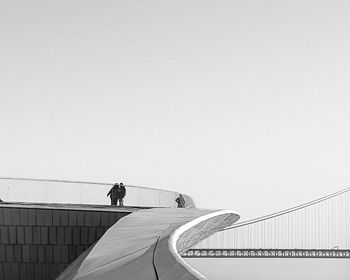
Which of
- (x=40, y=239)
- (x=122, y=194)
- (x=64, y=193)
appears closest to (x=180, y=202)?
(x=122, y=194)

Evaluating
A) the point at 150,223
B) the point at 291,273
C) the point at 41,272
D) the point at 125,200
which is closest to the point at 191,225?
the point at 150,223

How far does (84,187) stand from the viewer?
1252cm

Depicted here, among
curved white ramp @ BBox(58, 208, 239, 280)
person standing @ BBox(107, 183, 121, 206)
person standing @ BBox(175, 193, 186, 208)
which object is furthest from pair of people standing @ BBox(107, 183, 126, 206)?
curved white ramp @ BBox(58, 208, 239, 280)

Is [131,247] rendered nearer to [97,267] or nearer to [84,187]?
[97,267]

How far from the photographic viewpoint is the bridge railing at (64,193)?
12281 millimetres

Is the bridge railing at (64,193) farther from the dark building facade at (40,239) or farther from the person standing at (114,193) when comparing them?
the dark building facade at (40,239)

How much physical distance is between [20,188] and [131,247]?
21.6 feet

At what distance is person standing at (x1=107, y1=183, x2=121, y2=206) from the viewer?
40.6ft

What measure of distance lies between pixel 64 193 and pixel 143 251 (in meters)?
7.14

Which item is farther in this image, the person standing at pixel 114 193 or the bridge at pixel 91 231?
the person standing at pixel 114 193

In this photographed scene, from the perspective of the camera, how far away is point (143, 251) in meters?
5.37

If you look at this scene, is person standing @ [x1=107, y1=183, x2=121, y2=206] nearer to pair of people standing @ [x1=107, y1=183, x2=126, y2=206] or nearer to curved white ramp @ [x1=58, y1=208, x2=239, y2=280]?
pair of people standing @ [x1=107, y1=183, x2=126, y2=206]

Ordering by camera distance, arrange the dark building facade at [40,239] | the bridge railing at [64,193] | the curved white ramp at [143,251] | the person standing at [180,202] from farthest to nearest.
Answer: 1. the person standing at [180,202]
2. the bridge railing at [64,193]
3. the dark building facade at [40,239]
4. the curved white ramp at [143,251]

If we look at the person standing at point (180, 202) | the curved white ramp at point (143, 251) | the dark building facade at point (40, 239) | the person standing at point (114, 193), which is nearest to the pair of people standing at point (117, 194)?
the person standing at point (114, 193)
